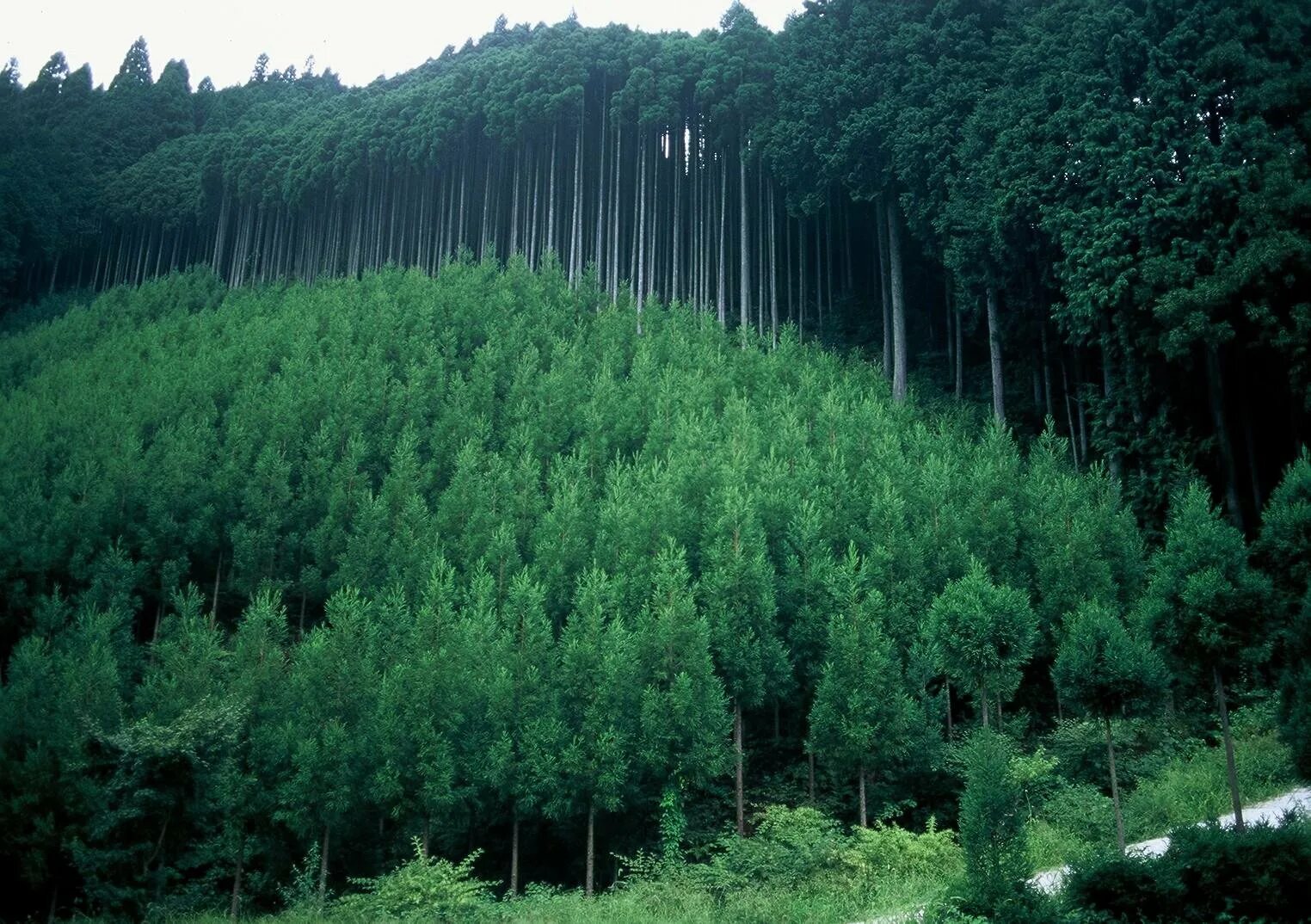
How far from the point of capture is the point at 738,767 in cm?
1962

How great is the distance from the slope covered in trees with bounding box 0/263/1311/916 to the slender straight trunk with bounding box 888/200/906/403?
7.66 feet

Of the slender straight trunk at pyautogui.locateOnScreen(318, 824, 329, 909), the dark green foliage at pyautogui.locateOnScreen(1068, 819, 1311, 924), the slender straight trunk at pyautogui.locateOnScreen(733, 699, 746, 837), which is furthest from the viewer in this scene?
the slender straight trunk at pyautogui.locateOnScreen(733, 699, 746, 837)

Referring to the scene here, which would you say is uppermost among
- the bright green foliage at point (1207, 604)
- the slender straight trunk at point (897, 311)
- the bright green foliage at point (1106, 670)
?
the slender straight trunk at point (897, 311)

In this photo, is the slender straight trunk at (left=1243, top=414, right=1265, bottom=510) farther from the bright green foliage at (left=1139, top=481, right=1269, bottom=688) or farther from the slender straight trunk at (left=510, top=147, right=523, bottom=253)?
the slender straight trunk at (left=510, top=147, right=523, bottom=253)

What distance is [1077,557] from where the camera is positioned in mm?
22578

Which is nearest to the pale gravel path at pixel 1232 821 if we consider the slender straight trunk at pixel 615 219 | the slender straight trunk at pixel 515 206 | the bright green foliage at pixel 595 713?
the bright green foliage at pixel 595 713

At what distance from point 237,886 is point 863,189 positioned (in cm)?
3034

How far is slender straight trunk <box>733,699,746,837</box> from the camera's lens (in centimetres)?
1925

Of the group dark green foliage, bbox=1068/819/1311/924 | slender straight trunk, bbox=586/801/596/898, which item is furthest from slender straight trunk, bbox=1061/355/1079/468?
dark green foliage, bbox=1068/819/1311/924

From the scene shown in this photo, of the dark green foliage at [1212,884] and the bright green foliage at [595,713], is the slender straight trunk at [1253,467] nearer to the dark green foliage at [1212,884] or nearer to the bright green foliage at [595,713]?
the bright green foliage at [595,713]

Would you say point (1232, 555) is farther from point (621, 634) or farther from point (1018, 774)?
point (621, 634)

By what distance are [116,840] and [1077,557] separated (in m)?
21.5

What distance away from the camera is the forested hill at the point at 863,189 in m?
25.4

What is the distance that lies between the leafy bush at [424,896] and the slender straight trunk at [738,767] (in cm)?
536
